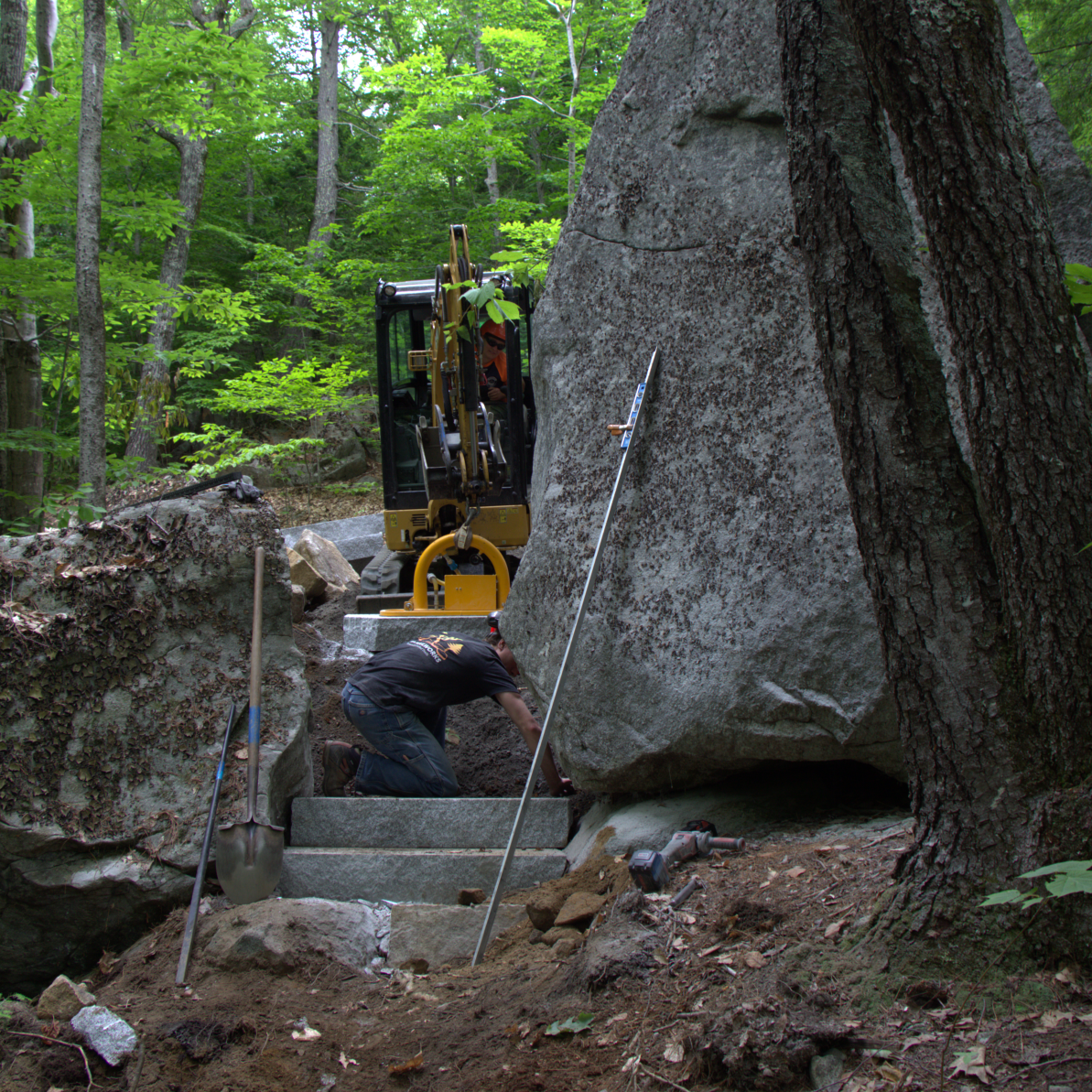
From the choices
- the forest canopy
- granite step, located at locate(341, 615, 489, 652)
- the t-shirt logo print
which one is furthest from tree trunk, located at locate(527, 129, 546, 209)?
the t-shirt logo print

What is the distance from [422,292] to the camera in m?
7.84

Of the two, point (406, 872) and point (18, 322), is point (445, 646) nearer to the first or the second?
point (406, 872)

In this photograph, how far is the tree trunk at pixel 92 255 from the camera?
7465 mm

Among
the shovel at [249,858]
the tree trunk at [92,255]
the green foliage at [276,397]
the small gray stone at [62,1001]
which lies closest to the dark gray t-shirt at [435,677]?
the shovel at [249,858]

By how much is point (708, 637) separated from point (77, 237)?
22.6ft

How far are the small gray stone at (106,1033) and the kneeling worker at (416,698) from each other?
6.34 feet

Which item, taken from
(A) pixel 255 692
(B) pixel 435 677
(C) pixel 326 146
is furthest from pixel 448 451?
(C) pixel 326 146

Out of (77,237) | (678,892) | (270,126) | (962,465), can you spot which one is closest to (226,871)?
(678,892)

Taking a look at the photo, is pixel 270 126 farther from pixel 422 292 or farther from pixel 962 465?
pixel 962 465

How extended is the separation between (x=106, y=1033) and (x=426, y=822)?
170 centimetres

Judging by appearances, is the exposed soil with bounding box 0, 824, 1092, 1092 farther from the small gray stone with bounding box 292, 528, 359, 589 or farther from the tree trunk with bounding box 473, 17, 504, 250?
the tree trunk with bounding box 473, 17, 504, 250

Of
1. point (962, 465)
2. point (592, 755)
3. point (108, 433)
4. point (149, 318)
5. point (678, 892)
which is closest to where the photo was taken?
point (962, 465)

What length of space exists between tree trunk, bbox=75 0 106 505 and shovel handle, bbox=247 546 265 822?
348cm

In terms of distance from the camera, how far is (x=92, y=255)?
24.8 feet
